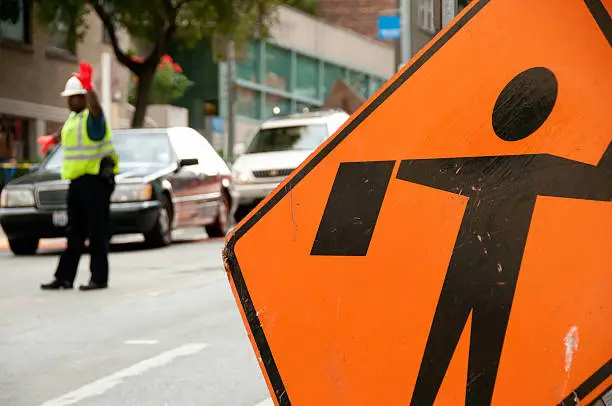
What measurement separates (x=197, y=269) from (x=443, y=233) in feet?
34.3

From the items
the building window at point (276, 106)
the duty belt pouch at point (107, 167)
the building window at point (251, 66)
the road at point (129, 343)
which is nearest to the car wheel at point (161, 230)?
the road at point (129, 343)

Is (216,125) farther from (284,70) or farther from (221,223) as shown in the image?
(221,223)

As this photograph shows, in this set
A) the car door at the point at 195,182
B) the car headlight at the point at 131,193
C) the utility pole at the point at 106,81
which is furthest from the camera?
the utility pole at the point at 106,81

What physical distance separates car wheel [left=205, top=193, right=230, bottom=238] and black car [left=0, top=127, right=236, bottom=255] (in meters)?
0.01

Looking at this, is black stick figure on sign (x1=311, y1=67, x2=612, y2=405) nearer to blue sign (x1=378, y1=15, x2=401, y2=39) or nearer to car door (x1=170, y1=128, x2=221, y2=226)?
car door (x1=170, y1=128, x2=221, y2=226)

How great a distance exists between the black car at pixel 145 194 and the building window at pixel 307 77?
3521cm

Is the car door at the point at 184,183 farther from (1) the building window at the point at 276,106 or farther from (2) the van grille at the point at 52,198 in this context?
(1) the building window at the point at 276,106

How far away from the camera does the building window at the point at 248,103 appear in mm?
48438

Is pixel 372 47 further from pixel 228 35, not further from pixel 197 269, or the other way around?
pixel 197 269

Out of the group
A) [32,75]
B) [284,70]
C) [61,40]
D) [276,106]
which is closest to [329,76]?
[284,70]

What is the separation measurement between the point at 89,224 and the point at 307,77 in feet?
144

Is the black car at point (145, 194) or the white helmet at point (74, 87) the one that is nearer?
the white helmet at point (74, 87)

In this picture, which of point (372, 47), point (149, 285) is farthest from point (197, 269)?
point (372, 47)

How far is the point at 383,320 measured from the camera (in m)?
3.46
